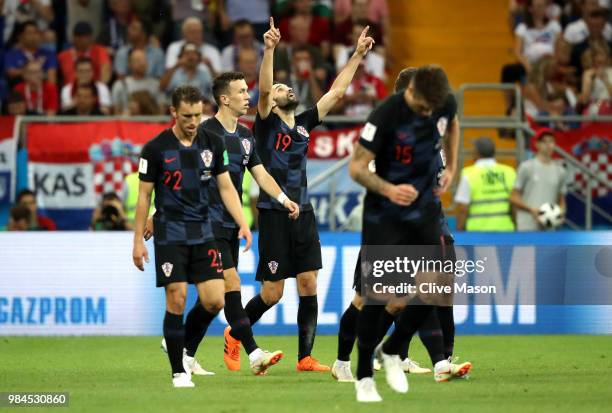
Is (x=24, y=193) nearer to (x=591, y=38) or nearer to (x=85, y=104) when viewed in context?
(x=85, y=104)

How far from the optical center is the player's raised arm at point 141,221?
999 centimetres

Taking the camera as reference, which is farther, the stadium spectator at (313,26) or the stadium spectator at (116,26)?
the stadium spectator at (116,26)

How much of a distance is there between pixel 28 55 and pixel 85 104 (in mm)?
1863

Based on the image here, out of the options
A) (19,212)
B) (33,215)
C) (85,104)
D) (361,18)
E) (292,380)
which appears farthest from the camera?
(361,18)

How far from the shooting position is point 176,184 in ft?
33.3

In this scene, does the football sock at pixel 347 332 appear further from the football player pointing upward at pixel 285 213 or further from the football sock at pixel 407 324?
the football sock at pixel 407 324

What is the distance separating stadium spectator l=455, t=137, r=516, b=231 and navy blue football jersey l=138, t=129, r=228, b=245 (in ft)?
20.9

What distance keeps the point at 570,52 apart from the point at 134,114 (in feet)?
21.1

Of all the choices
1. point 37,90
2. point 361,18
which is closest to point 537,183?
point 361,18

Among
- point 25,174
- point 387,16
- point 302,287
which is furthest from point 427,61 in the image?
point 302,287

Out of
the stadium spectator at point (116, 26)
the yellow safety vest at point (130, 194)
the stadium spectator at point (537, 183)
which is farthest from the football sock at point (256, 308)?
the stadium spectator at point (116, 26)

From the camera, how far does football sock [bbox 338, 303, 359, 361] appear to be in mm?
10680

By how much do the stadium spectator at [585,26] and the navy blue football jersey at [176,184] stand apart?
36.8 feet

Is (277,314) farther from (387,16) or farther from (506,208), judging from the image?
(387,16)
